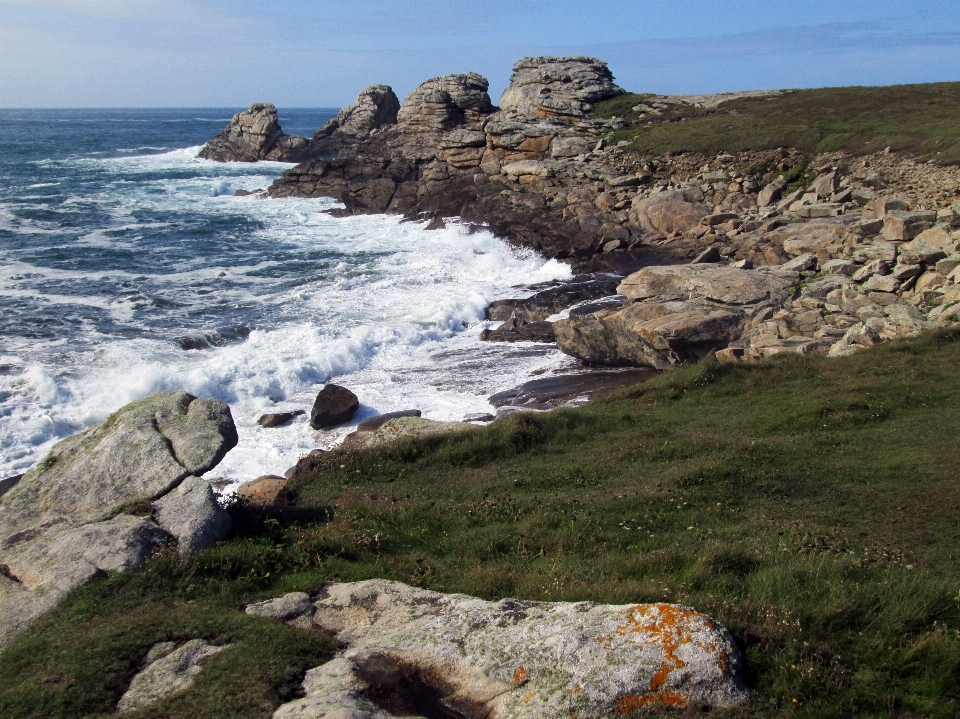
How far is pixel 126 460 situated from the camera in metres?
11.6

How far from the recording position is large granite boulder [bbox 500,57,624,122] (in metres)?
54.2

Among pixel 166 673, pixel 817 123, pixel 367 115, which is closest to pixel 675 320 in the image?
pixel 166 673

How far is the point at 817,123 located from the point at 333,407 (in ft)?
126

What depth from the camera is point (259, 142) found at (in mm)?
82125

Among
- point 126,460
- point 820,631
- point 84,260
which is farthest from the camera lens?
point 84,260

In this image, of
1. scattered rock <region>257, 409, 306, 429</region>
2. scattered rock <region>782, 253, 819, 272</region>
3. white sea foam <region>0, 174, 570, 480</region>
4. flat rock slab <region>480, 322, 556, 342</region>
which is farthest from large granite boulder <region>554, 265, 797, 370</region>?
scattered rock <region>257, 409, 306, 429</region>

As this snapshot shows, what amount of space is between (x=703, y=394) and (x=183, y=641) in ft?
46.1

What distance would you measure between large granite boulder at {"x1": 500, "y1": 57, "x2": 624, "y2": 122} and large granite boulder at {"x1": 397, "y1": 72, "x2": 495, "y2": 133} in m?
3.79

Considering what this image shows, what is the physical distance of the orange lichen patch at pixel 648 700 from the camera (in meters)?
6.17

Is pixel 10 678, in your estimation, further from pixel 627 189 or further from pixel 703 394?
pixel 627 189

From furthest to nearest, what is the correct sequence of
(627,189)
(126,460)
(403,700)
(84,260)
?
(627,189) < (84,260) < (126,460) < (403,700)

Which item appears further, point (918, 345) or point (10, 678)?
point (918, 345)

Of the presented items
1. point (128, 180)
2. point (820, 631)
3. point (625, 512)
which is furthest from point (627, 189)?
point (128, 180)

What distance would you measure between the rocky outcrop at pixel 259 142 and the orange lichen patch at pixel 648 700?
78679mm
